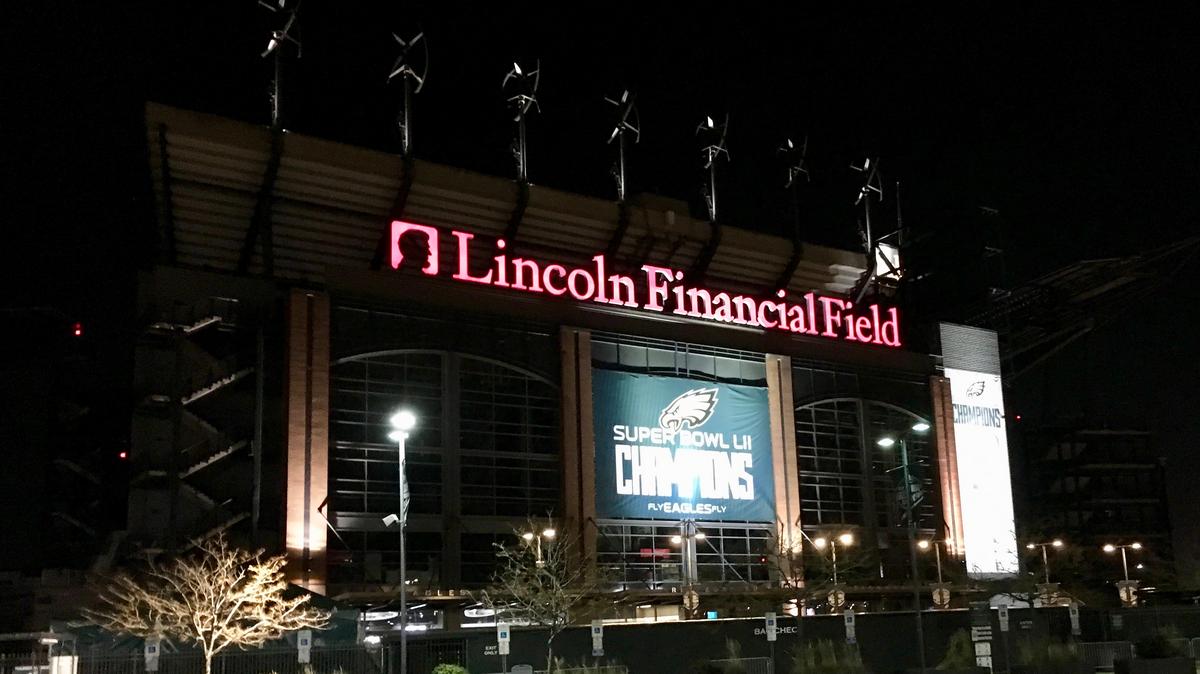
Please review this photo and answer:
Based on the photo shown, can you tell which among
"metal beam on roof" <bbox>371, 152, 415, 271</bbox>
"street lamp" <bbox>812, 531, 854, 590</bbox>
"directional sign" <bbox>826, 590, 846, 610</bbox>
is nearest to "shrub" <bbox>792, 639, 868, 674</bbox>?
"directional sign" <bbox>826, 590, 846, 610</bbox>

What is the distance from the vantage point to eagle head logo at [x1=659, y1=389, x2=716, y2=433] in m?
56.3

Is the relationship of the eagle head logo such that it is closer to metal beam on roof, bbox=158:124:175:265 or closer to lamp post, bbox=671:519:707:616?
lamp post, bbox=671:519:707:616

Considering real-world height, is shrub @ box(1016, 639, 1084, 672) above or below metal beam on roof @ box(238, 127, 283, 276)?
below

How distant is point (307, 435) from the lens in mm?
46500

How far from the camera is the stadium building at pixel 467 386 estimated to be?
48.6 meters

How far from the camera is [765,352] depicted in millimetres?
61844

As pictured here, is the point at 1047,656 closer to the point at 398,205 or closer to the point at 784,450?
the point at 784,450

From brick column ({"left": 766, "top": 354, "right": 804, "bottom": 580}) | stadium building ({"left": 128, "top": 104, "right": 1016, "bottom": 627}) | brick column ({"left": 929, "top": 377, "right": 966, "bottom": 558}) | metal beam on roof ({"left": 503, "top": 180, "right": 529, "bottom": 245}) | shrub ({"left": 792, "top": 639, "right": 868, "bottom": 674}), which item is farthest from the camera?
brick column ({"left": 929, "top": 377, "right": 966, "bottom": 558})

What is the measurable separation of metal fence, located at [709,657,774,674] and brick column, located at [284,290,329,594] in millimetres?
18581

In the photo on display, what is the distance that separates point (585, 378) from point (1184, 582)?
64.5 metres

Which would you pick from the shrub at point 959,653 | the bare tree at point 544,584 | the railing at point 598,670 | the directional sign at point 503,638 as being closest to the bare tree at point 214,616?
the directional sign at point 503,638

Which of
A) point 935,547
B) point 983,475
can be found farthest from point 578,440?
point 983,475

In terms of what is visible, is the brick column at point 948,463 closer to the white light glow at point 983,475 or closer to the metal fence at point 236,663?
the white light glow at point 983,475

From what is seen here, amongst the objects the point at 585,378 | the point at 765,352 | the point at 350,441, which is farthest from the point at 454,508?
the point at 765,352
